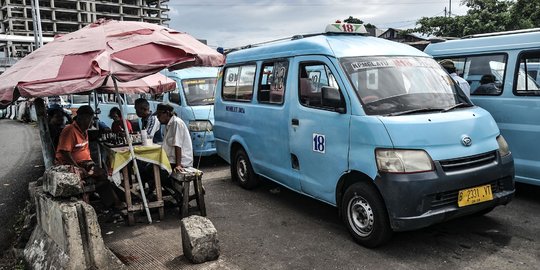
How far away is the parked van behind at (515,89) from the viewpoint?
502cm

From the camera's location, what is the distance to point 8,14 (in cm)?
7731

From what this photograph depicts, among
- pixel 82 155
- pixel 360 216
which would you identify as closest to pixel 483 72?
pixel 360 216

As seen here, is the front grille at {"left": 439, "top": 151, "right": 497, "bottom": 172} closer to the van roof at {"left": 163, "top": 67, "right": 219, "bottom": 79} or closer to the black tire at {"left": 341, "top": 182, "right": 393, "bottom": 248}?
the black tire at {"left": 341, "top": 182, "right": 393, "bottom": 248}

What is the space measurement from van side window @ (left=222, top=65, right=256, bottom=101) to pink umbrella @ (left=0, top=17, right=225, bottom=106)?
4.56 ft

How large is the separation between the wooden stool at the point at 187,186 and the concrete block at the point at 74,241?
1298mm

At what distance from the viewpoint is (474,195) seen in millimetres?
3746

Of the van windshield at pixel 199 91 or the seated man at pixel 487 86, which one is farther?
the van windshield at pixel 199 91

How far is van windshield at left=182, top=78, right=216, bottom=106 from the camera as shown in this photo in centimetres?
850

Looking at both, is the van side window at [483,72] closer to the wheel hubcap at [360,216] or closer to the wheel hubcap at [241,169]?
the wheel hubcap at [360,216]

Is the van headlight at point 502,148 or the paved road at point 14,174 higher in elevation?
the van headlight at point 502,148

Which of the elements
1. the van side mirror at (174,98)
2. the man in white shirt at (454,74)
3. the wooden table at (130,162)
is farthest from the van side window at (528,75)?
the van side mirror at (174,98)

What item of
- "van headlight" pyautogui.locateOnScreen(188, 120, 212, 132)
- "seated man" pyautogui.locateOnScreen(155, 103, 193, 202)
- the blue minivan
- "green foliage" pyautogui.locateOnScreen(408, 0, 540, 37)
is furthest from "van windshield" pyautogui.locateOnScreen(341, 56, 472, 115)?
"green foliage" pyautogui.locateOnScreen(408, 0, 540, 37)

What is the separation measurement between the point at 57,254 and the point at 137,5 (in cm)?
10239

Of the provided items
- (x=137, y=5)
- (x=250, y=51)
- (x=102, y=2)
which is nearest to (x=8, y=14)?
(x=102, y=2)
